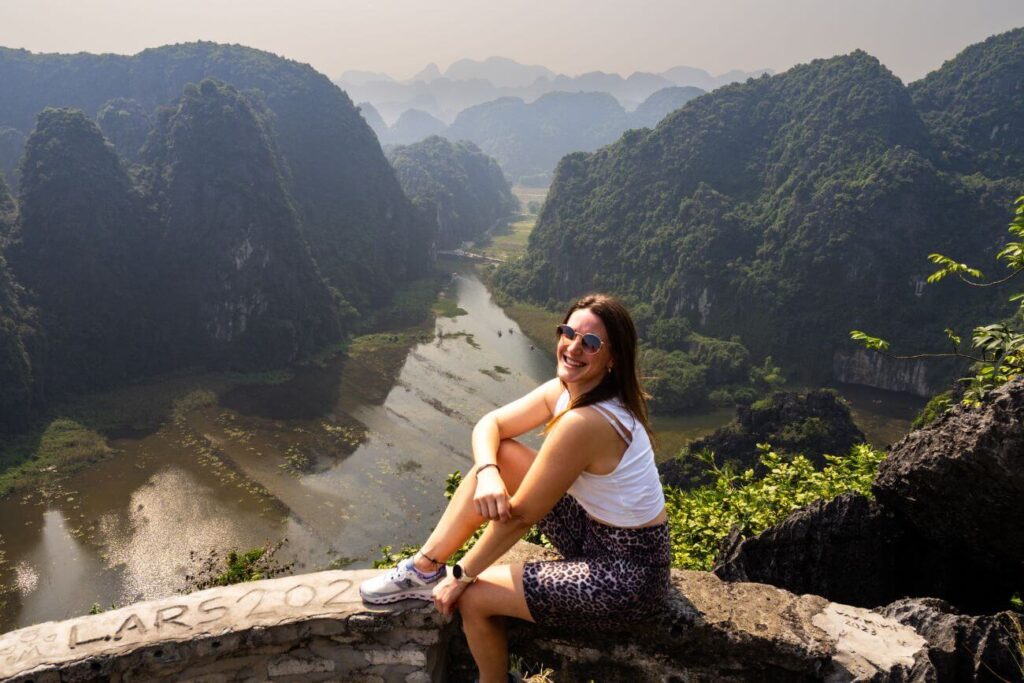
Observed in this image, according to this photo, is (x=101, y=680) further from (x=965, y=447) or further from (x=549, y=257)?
(x=549, y=257)

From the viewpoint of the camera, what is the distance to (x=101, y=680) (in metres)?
3.14

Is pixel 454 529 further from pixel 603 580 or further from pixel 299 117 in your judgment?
pixel 299 117

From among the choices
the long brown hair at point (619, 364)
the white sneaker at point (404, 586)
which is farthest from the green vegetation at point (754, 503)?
the long brown hair at point (619, 364)

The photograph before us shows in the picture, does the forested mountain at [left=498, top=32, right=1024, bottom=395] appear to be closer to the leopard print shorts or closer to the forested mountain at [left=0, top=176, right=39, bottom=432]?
the forested mountain at [left=0, top=176, right=39, bottom=432]

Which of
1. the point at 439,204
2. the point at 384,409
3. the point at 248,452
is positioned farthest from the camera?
the point at 439,204

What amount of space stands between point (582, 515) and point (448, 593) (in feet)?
2.39

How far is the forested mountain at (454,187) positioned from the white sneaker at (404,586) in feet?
266

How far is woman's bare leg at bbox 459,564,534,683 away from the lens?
2826mm

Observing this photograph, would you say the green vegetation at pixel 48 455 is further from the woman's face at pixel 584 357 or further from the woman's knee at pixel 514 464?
the woman's face at pixel 584 357

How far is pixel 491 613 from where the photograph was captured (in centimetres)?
284

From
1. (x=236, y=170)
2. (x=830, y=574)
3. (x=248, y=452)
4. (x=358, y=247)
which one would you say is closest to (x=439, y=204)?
(x=358, y=247)

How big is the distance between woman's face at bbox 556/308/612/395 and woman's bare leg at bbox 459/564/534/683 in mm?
938

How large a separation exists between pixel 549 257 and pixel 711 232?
18.8 meters

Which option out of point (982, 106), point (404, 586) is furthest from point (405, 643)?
point (982, 106)
